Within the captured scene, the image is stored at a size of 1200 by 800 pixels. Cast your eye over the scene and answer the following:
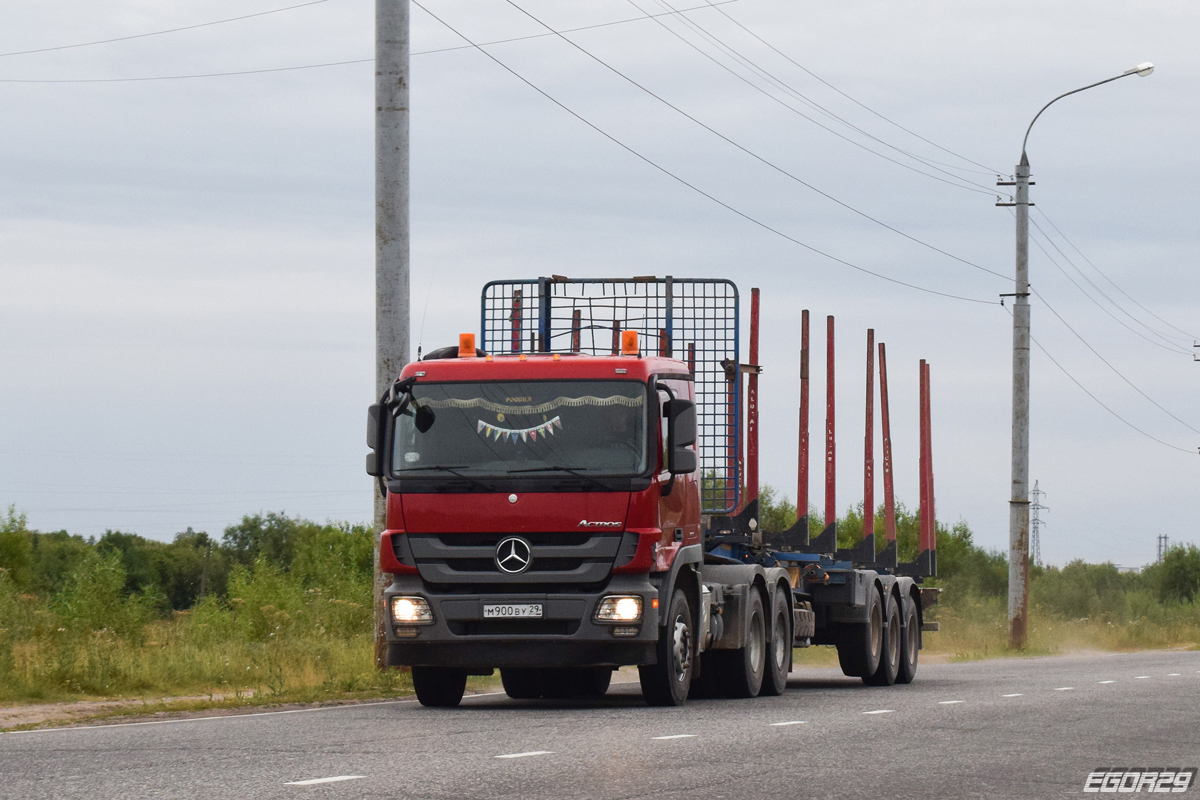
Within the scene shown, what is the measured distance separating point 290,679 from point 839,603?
21.8 feet

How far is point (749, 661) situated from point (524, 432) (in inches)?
155

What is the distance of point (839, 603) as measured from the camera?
20.0m

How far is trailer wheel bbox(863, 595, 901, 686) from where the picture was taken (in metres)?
20.6

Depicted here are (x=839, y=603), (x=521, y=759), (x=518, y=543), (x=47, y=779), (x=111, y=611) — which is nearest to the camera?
(x=47, y=779)

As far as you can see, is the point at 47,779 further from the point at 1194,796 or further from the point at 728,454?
the point at 728,454

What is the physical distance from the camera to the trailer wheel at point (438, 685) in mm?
14743

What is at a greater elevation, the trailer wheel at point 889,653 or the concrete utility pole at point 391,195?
the concrete utility pole at point 391,195

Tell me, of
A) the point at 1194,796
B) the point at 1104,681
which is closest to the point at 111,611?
the point at 1104,681

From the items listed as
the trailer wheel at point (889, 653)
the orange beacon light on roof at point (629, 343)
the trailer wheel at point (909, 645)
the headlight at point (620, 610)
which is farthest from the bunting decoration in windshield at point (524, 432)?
the trailer wheel at point (909, 645)

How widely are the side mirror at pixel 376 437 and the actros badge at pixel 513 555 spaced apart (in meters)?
1.26

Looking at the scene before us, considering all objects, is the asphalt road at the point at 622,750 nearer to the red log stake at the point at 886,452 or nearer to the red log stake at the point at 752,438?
the red log stake at the point at 752,438

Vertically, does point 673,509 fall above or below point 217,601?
above

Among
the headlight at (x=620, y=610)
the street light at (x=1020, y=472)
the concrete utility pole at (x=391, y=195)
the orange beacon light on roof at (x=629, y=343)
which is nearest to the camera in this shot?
the headlight at (x=620, y=610)

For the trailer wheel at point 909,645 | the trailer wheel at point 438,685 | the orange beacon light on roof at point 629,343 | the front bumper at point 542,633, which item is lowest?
the trailer wheel at point 909,645
